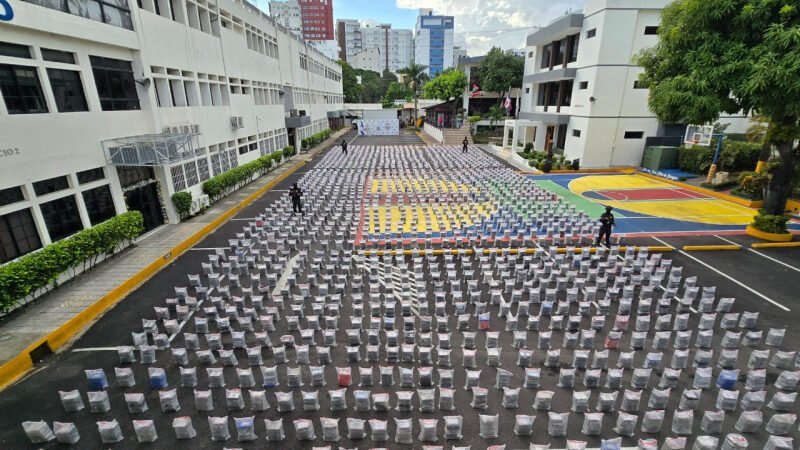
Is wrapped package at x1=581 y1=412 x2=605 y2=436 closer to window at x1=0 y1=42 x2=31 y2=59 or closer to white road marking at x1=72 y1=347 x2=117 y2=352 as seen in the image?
white road marking at x1=72 y1=347 x2=117 y2=352

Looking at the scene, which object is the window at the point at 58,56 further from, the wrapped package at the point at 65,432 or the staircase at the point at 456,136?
the staircase at the point at 456,136

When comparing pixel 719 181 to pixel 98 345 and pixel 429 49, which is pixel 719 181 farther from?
pixel 429 49

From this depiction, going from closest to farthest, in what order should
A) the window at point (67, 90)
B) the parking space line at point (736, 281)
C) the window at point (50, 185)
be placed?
the parking space line at point (736, 281), the window at point (50, 185), the window at point (67, 90)

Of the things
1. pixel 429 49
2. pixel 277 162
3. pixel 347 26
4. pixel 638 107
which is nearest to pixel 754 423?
pixel 638 107

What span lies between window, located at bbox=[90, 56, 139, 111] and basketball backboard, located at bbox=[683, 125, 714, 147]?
33.4 metres

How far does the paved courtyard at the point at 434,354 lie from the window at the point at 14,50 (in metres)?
8.04

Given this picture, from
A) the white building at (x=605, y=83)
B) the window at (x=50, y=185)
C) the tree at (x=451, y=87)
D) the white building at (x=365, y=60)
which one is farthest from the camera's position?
the white building at (x=365, y=60)

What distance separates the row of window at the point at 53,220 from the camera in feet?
38.3

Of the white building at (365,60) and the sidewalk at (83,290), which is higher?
the white building at (365,60)

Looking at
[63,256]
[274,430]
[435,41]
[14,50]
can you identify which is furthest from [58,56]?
[435,41]

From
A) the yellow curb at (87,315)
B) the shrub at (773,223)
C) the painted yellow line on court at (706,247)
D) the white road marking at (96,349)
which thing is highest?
the shrub at (773,223)

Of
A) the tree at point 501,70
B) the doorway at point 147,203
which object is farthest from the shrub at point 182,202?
the tree at point 501,70

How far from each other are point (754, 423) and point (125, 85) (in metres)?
22.7

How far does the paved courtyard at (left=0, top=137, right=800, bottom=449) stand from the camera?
695 cm
